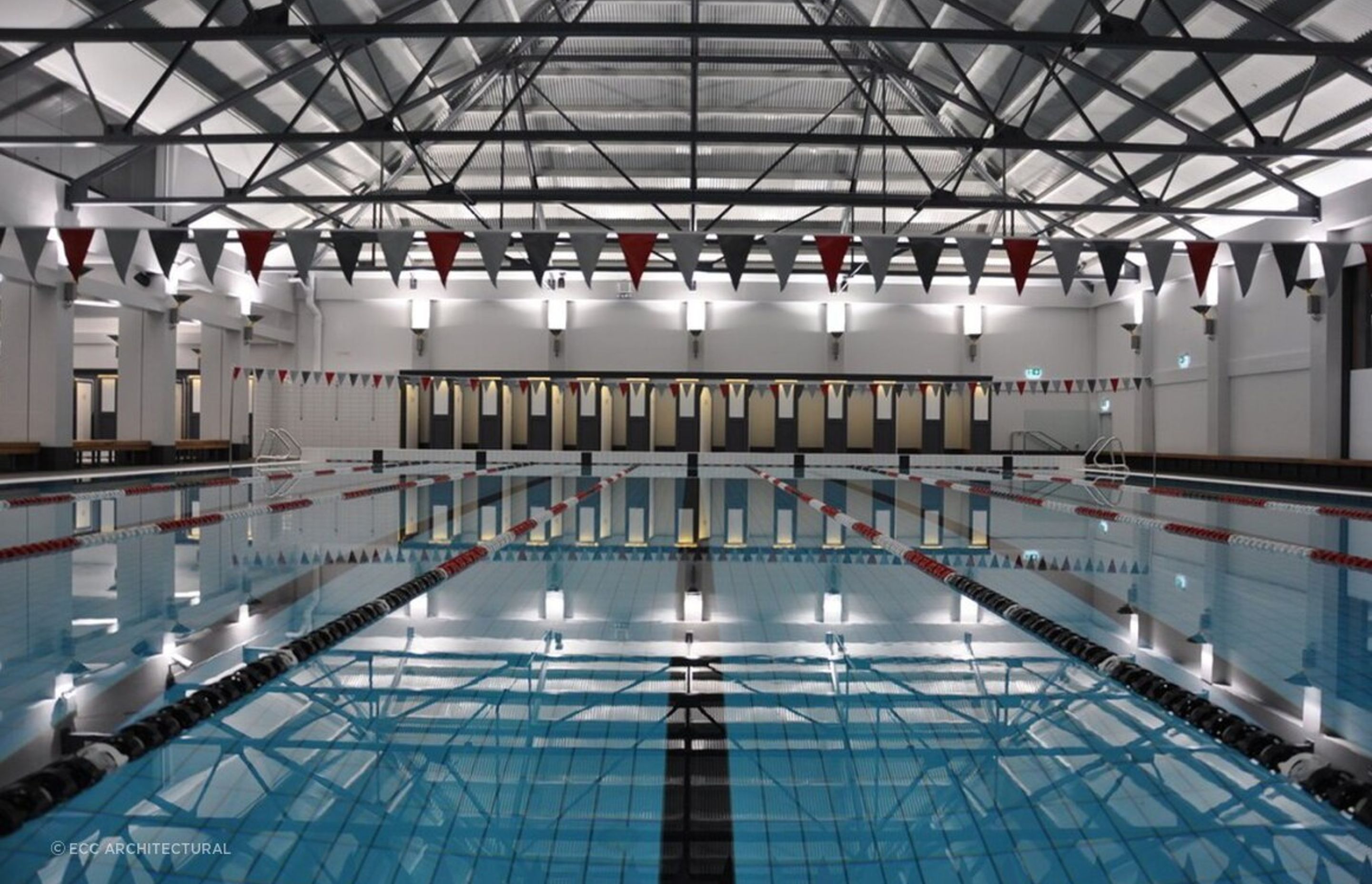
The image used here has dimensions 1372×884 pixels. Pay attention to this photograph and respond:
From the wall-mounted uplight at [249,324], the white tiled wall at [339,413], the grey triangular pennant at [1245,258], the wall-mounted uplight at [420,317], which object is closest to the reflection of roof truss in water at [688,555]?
the grey triangular pennant at [1245,258]

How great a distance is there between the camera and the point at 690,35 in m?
8.89

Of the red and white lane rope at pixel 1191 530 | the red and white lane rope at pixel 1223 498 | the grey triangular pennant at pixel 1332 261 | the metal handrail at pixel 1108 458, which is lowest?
the red and white lane rope at pixel 1191 530

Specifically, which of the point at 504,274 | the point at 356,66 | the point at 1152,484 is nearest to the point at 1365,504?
the point at 1152,484

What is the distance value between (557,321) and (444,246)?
11.7m

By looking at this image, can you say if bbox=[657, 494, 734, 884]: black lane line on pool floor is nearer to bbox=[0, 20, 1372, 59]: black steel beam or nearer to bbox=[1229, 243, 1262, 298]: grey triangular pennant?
bbox=[0, 20, 1372, 59]: black steel beam

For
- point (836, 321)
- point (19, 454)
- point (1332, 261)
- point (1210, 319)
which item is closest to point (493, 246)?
point (19, 454)

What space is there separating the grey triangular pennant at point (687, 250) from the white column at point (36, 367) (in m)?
9.42

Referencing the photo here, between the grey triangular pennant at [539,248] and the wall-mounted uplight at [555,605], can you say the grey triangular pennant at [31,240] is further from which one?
the wall-mounted uplight at [555,605]

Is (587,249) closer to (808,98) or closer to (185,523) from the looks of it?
(185,523)

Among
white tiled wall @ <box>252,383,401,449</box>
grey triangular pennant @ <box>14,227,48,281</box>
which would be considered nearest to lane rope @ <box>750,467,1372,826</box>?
grey triangular pennant @ <box>14,227,48,281</box>

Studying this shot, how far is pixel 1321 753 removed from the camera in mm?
2947

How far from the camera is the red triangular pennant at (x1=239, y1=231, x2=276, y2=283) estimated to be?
1159 centimetres

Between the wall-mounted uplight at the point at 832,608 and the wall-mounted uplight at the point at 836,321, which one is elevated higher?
the wall-mounted uplight at the point at 836,321

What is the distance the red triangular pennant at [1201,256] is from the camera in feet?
38.0
